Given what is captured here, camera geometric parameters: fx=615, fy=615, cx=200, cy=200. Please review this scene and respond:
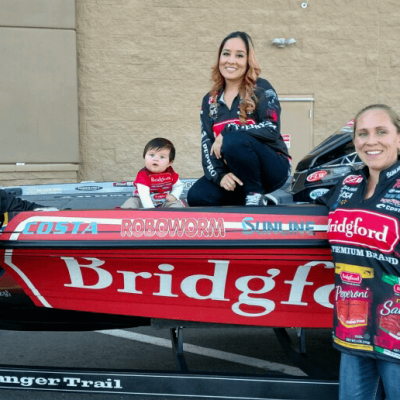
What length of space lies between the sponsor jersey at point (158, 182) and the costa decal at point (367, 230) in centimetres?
155

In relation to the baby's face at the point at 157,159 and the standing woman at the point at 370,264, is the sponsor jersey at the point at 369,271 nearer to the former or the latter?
the standing woman at the point at 370,264

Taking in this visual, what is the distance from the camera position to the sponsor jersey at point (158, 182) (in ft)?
12.1

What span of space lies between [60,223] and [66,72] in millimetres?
6309

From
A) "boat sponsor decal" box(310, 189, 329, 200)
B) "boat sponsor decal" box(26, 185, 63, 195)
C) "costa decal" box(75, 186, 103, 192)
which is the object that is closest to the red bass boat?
"boat sponsor decal" box(310, 189, 329, 200)

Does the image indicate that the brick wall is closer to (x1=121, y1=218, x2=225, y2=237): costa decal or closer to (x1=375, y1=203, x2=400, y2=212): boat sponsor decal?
(x1=121, y1=218, x2=225, y2=237): costa decal

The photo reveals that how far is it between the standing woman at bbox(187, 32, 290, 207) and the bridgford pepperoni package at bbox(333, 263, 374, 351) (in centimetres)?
96

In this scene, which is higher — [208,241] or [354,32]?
[354,32]

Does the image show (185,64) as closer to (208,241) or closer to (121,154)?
(121,154)

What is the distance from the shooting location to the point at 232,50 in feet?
10.7

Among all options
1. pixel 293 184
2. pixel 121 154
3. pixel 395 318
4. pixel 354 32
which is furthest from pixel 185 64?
pixel 395 318

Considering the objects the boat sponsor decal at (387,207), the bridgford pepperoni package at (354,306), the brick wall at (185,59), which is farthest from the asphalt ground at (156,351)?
the brick wall at (185,59)

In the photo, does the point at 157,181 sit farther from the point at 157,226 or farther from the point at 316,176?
the point at 316,176

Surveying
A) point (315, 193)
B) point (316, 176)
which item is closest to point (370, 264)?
point (315, 193)

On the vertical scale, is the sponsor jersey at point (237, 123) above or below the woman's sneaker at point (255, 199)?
above
